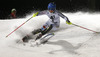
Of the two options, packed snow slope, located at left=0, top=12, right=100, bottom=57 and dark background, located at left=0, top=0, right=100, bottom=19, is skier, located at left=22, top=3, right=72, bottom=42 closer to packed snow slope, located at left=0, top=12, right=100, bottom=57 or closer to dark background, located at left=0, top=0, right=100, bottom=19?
packed snow slope, located at left=0, top=12, right=100, bottom=57

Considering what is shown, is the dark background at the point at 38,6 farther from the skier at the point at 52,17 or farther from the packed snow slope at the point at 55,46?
the skier at the point at 52,17

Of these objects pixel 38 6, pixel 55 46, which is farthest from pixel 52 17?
pixel 38 6

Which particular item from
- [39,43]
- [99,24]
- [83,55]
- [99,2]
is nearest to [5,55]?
[39,43]

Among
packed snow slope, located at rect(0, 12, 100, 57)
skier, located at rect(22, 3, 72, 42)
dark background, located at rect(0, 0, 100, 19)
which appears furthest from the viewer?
dark background, located at rect(0, 0, 100, 19)

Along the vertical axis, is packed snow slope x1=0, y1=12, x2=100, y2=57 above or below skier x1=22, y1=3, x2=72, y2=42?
below

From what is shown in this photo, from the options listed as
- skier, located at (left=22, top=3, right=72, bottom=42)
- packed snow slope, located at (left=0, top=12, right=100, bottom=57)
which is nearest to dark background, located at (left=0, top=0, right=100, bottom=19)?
packed snow slope, located at (left=0, top=12, right=100, bottom=57)

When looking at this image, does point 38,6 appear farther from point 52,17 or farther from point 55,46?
point 55,46

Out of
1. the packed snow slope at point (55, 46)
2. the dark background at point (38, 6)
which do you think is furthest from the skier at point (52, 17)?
the dark background at point (38, 6)

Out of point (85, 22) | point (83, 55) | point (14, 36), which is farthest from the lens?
point (85, 22)

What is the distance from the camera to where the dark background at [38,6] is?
575 cm

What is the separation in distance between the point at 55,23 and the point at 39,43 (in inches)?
18.9

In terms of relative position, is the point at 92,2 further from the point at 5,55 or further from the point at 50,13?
the point at 5,55

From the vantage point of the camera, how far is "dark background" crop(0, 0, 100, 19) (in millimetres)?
5750

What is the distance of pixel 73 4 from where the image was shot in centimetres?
581
